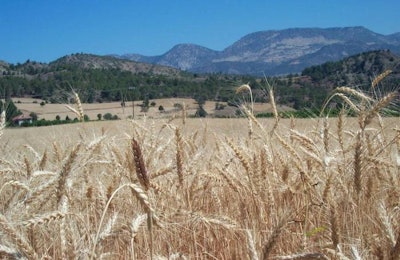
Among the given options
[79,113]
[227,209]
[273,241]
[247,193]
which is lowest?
[227,209]

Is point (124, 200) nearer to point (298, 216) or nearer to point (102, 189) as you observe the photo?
point (102, 189)

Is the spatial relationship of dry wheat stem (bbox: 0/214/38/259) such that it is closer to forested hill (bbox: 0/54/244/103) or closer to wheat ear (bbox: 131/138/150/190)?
wheat ear (bbox: 131/138/150/190)

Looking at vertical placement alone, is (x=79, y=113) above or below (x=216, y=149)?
above

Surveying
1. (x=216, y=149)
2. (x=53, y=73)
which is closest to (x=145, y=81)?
(x=53, y=73)

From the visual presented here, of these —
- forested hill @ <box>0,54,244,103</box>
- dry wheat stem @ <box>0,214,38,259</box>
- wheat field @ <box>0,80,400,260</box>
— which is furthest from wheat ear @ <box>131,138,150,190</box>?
forested hill @ <box>0,54,244,103</box>

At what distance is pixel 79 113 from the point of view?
3.13 metres

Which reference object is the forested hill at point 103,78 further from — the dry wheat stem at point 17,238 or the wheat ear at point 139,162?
the wheat ear at point 139,162

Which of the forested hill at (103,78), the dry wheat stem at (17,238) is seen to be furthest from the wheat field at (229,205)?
the forested hill at (103,78)

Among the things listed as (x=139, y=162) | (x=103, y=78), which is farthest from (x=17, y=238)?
(x=103, y=78)

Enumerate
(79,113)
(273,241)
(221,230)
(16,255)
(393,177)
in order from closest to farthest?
(273,241) < (16,255) < (393,177) < (221,230) < (79,113)

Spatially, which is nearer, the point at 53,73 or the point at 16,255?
the point at 16,255

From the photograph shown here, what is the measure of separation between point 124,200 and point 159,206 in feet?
1.26

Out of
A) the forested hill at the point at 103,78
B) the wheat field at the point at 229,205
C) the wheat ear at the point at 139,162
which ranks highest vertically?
the forested hill at the point at 103,78

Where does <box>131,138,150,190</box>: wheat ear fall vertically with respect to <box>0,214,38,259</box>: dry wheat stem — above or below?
above
